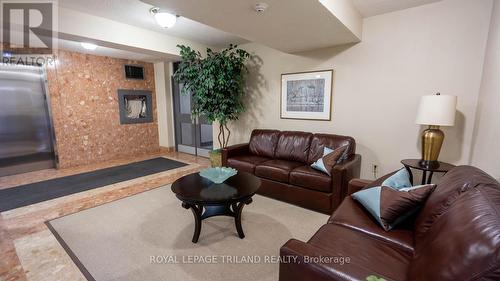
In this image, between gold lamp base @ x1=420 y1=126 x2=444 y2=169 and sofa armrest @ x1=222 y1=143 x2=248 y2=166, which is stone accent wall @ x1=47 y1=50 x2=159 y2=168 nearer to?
sofa armrest @ x1=222 y1=143 x2=248 y2=166

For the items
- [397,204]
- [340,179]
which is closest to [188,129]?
[340,179]

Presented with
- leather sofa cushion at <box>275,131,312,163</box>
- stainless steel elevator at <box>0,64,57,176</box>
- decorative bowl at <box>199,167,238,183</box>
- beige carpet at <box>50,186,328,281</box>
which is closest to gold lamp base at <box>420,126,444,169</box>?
beige carpet at <box>50,186,328,281</box>

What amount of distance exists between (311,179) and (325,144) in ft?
2.37

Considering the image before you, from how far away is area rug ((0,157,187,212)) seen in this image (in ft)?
10.2

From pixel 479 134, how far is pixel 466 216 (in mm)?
1882

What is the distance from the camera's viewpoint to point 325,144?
10.6ft

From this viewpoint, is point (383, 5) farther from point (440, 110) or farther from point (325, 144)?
point (325, 144)

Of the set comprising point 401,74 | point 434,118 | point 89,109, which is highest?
point 401,74

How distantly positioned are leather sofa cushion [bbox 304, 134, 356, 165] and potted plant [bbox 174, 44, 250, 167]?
158cm

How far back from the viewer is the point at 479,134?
7.41 ft

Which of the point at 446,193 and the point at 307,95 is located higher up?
the point at 307,95

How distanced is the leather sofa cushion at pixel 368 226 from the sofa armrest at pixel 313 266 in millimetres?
404

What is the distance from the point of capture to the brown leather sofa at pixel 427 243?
809mm

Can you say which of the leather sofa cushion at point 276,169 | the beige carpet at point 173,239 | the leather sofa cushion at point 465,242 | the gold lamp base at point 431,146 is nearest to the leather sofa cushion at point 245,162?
the leather sofa cushion at point 276,169
